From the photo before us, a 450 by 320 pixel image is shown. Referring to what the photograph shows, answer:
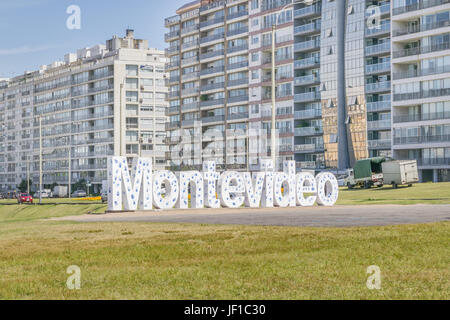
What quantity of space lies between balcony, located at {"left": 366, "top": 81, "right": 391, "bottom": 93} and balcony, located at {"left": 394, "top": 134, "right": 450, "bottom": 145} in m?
6.77

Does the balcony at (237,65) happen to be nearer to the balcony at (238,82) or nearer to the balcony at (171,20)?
the balcony at (238,82)

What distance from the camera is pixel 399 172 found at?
66500 millimetres

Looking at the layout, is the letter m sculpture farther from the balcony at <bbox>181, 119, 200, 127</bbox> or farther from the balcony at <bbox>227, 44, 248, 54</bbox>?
the balcony at <bbox>181, 119, 200, 127</bbox>

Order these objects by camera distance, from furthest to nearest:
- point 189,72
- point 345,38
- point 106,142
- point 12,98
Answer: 1. point 12,98
2. point 106,142
3. point 189,72
4. point 345,38

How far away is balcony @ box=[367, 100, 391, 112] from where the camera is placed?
287ft

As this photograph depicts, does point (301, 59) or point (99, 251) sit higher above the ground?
point (301, 59)

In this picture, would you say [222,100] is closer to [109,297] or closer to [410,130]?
[410,130]

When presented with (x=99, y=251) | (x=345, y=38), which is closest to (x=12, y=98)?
(x=345, y=38)

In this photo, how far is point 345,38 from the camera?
9088cm

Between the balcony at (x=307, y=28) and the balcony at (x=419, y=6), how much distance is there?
45.8ft

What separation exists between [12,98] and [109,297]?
169656mm

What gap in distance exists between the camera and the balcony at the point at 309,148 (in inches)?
3834
